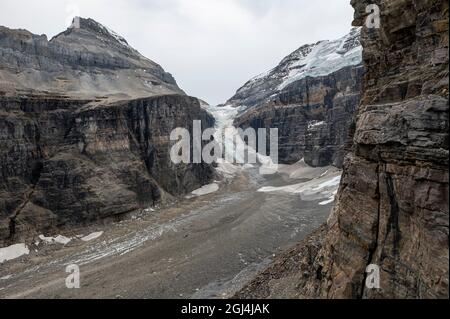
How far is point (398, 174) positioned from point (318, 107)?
81.5 metres

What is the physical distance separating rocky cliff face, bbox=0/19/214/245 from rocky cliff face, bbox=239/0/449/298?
31090 mm

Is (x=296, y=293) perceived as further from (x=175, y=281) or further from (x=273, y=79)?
(x=273, y=79)

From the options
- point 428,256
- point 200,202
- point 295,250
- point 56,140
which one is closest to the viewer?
point 428,256

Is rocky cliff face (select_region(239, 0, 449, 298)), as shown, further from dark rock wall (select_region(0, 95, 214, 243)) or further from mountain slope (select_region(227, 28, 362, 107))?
mountain slope (select_region(227, 28, 362, 107))

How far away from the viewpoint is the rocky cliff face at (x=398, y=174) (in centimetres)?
1133

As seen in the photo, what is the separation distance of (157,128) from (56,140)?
16239 mm

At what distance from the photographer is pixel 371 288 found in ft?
44.9

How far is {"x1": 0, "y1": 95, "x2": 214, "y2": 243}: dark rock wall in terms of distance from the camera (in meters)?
38.3

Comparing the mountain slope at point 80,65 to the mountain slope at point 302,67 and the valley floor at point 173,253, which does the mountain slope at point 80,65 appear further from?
the mountain slope at point 302,67

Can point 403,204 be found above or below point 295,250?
above

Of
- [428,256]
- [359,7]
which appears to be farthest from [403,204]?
[359,7]

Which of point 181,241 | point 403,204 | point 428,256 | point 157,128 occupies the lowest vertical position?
point 181,241

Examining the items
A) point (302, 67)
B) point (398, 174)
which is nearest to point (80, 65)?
point (302, 67)

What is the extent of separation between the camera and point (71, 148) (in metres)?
44.5
